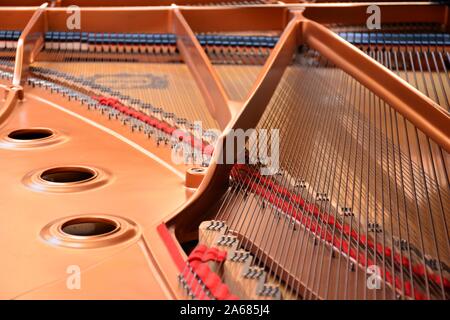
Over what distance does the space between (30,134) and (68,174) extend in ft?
1.98

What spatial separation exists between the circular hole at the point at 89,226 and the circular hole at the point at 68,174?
406mm

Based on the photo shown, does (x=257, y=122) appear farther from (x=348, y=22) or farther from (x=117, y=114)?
(x=348, y=22)

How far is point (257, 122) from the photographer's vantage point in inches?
127

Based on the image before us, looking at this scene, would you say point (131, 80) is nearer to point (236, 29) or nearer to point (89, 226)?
point (236, 29)

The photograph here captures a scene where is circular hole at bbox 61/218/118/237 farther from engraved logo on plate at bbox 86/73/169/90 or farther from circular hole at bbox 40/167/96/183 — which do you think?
engraved logo on plate at bbox 86/73/169/90

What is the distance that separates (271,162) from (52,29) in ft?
8.20

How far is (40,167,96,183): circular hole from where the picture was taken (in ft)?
9.35

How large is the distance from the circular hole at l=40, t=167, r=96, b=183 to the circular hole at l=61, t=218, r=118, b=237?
406 mm

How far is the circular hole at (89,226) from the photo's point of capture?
233cm

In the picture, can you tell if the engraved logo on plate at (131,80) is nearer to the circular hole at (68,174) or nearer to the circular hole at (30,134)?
the circular hole at (30,134)

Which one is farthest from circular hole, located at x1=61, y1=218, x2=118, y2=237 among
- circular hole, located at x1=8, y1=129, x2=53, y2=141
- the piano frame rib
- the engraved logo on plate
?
the engraved logo on plate

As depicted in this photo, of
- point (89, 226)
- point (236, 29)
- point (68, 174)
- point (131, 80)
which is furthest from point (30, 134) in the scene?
point (236, 29)

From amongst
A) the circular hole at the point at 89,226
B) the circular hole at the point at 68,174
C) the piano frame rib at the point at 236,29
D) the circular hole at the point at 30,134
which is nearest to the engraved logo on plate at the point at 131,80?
the piano frame rib at the point at 236,29
